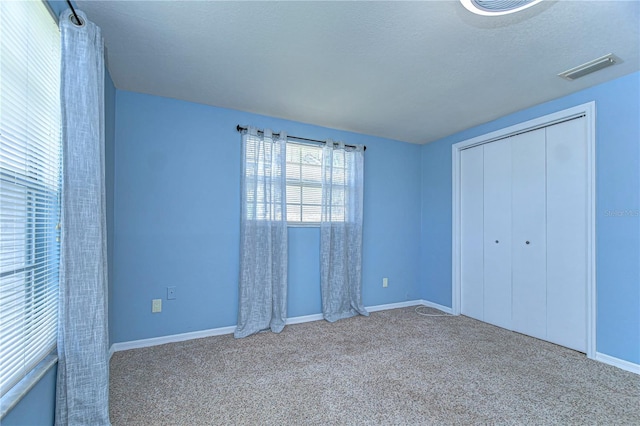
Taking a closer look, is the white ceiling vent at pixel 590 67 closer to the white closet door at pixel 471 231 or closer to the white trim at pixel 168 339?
the white closet door at pixel 471 231

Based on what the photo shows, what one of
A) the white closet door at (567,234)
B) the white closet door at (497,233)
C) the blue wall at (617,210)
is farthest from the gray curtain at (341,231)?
the blue wall at (617,210)

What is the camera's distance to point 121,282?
253 cm

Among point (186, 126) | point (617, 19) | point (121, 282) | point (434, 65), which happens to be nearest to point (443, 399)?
point (434, 65)

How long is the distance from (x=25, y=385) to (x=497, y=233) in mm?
3798

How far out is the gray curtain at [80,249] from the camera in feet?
4.57

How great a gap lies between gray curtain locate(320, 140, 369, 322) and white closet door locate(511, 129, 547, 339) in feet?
5.35

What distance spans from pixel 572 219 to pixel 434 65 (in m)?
1.88

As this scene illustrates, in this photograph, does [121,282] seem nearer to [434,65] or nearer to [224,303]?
[224,303]

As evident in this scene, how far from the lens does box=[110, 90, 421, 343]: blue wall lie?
2568mm

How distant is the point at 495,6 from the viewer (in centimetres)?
144

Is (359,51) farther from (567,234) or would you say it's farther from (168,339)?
(168,339)

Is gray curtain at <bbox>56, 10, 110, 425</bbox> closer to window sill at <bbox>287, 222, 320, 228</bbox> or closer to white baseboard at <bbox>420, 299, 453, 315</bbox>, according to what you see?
window sill at <bbox>287, 222, 320, 228</bbox>

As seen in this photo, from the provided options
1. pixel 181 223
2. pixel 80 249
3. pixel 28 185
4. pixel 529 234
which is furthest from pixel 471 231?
pixel 28 185

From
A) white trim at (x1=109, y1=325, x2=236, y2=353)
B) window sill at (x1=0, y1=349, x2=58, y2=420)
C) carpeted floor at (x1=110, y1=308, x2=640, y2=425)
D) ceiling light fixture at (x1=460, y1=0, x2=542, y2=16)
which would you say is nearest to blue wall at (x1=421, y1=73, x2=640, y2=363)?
carpeted floor at (x1=110, y1=308, x2=640, y2=425)
